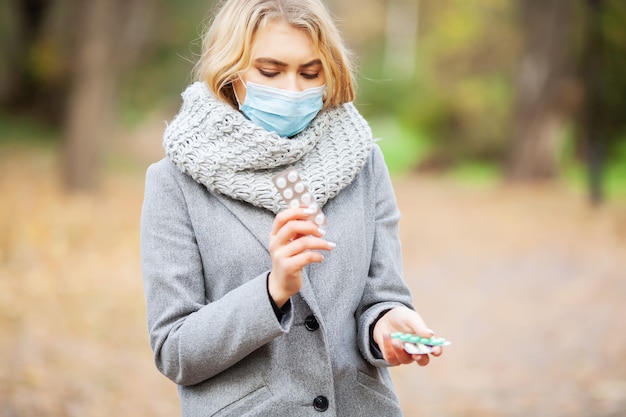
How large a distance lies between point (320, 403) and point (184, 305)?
44 cm

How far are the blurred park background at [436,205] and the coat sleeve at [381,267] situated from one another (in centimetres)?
65

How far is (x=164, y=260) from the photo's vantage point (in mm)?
2244

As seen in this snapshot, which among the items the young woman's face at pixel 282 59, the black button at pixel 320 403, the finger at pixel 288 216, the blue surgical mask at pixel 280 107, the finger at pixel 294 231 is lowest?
the black button at pixel 320 403

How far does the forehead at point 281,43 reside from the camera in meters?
2.28

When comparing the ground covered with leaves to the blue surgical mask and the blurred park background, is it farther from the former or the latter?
the blue surgical mask

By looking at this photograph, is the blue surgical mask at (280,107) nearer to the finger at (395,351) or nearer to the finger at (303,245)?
the finger at (303,245)

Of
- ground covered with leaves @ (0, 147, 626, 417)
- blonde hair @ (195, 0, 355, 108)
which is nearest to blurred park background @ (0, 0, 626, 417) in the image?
ground covered with leaves @ (0, 147, 626, 417)

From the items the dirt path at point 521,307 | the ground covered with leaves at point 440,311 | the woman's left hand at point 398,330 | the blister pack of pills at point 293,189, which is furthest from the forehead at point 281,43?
the dirt path at point 521,307

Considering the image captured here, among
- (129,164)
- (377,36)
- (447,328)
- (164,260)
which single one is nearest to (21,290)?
(447,328)

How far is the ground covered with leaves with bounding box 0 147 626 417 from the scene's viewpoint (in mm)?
5945

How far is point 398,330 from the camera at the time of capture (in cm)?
225

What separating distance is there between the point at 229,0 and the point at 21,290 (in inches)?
241

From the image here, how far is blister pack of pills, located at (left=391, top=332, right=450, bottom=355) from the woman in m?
0.03

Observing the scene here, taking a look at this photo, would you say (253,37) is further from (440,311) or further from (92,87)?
(92,87)
